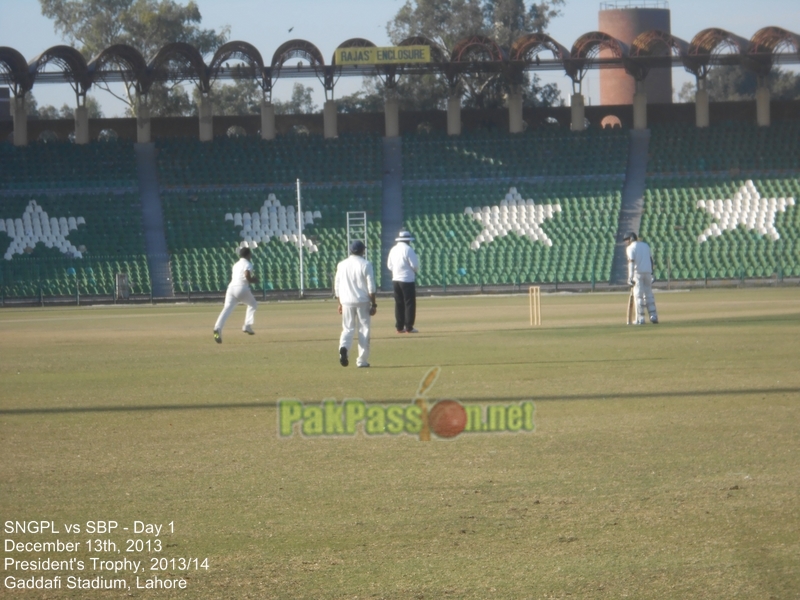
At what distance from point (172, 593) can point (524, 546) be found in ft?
6.39

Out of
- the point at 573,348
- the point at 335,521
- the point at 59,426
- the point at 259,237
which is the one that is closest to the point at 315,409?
the point at 59,426

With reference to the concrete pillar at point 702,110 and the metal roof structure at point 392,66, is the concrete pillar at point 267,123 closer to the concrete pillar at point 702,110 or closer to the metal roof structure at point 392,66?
the metal roof structure at point 392,66

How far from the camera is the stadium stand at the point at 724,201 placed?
142 feet

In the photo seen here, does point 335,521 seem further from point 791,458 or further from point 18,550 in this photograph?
point 791,458

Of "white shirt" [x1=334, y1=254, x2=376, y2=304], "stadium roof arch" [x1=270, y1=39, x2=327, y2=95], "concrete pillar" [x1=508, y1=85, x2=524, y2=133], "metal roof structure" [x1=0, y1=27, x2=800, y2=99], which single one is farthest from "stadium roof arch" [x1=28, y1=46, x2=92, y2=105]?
"white shirt" [x1=334, y1=254, x2=376, y2=304]

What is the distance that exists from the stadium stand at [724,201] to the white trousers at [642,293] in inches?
825

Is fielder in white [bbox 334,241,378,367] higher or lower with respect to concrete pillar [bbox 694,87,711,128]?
lower

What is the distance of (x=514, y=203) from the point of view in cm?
4653

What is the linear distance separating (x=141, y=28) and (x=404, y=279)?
5589 cm

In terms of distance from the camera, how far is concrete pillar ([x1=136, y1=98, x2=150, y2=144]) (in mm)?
50062

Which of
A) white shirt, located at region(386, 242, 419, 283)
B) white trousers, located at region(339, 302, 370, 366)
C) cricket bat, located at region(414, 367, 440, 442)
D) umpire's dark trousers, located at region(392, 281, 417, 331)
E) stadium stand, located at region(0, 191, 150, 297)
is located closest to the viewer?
cricket bat, located at region(414, 367, 440, 442)

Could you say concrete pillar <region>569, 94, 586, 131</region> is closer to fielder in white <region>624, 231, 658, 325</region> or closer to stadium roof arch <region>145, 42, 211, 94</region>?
stadium roof arch <region>145, 42, 211, 94</region>

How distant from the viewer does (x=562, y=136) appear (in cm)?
5012

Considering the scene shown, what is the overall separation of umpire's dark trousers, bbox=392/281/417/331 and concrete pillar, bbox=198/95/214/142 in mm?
31616
